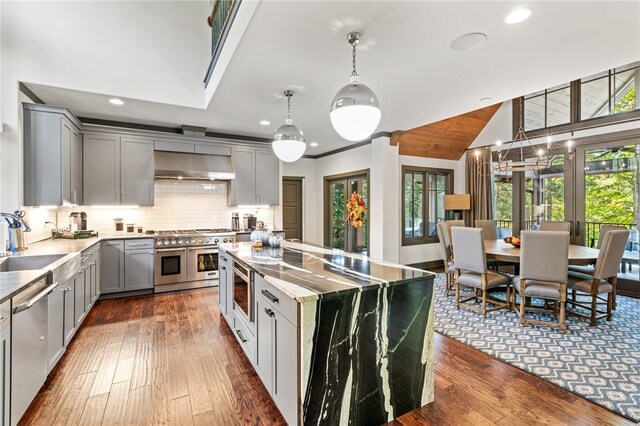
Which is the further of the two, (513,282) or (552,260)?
(513,282)

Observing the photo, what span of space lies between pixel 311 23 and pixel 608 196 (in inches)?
219

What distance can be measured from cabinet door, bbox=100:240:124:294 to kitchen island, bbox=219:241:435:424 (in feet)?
10.4

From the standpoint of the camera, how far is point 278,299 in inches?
74.4

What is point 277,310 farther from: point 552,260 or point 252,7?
point 552,260

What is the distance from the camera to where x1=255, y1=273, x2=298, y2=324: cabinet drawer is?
1.70 m

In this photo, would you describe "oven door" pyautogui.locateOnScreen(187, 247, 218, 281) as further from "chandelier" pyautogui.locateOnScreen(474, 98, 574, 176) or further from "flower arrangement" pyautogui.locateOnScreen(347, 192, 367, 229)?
"chandelier" pyautogui.locateOnScreen(474, 98, 574, 176)

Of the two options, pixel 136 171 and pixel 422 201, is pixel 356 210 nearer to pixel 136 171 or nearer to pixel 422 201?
pixel 136 171

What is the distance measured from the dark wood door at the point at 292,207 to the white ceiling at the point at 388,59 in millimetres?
2912

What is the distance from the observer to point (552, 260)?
318 cm

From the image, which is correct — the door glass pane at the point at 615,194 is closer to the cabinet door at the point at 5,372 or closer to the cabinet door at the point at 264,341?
the cabinet door at the point at 264,341

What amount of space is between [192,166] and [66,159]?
1641 millimetres

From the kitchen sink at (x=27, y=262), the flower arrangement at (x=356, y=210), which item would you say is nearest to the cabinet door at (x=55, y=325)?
the kitchen sink at (x=27, y=262)

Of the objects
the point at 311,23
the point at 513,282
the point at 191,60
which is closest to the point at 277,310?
the point at 311,23

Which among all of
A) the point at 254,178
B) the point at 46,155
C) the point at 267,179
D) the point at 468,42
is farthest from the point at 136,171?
the point at 468,42
